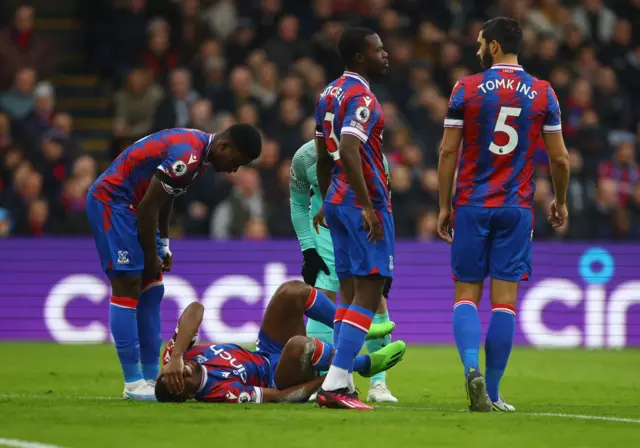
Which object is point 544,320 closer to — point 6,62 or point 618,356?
point 618,356

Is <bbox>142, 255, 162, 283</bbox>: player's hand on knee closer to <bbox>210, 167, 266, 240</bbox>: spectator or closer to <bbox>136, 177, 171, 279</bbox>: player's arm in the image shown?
<bbox>136, 177, 171, 279</bbox>: player's arm

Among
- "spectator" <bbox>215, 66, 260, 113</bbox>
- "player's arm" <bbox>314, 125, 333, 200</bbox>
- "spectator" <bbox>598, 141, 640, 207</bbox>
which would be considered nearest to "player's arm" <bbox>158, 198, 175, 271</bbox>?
"player's arm" <bbox>314, 125, 333, 200</bbox>

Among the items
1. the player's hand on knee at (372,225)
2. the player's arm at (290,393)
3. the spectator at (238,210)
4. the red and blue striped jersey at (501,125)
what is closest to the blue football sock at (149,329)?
the player's arm at (290,393)

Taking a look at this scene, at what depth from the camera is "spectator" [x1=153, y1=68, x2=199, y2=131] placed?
55.8ft

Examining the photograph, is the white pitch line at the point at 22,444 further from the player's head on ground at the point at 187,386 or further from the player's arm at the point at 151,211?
the player's arm at the point at 151,211

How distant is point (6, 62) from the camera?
18.1m

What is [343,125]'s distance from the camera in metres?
8.11

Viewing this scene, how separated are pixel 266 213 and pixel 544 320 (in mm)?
3805

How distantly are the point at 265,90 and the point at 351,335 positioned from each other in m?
10.1

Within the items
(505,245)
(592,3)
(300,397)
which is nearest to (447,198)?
(505,245)

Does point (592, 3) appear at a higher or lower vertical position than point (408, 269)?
higher

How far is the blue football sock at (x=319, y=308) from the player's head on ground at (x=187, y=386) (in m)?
0.96

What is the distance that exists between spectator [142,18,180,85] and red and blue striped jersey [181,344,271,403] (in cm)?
986

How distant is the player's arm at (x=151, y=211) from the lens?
28.1 feet
